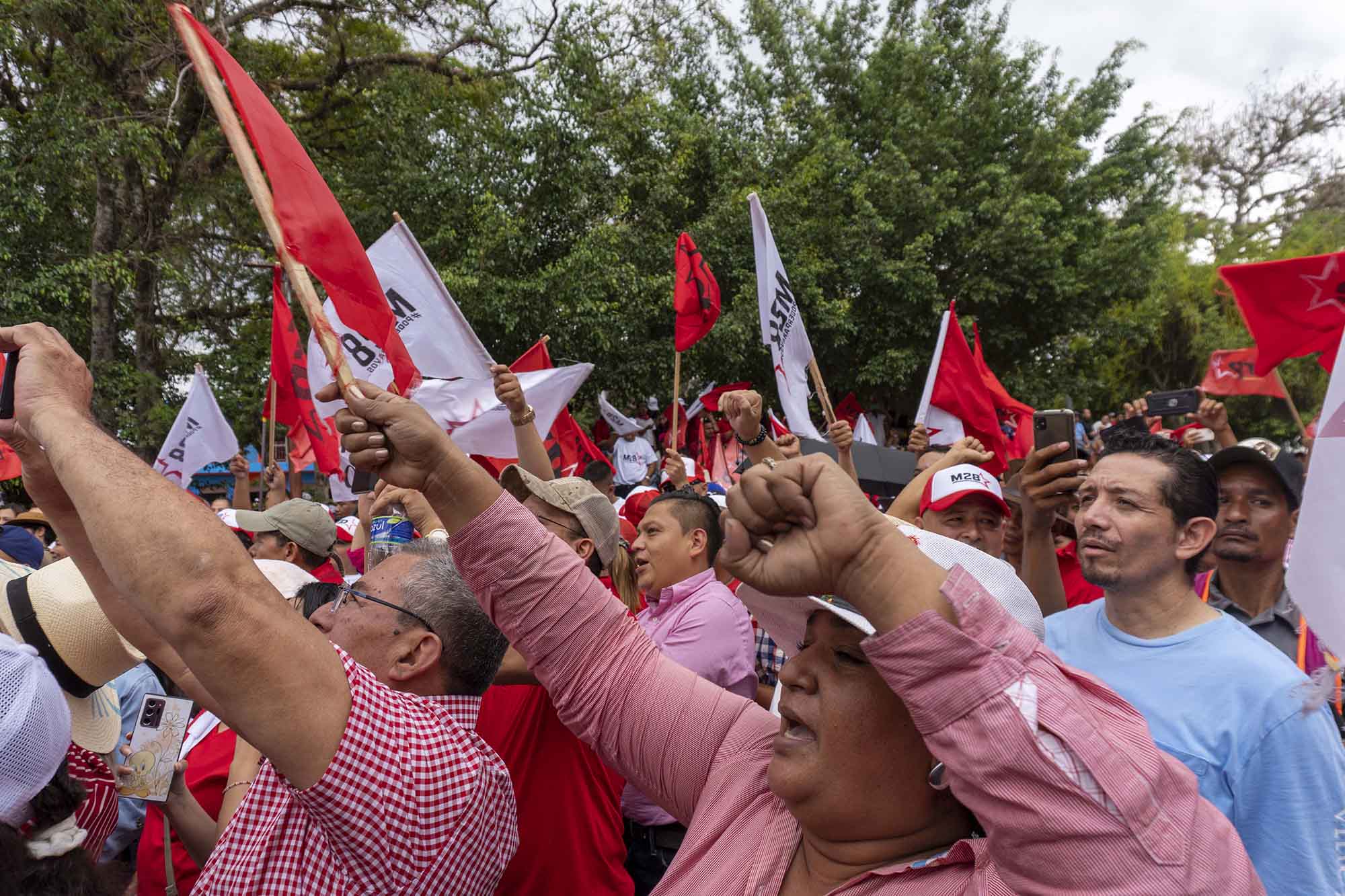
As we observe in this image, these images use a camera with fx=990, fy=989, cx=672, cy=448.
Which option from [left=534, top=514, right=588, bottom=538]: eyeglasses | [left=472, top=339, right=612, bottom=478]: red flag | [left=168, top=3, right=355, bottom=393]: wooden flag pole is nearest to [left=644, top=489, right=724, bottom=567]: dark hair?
[left=534, top=514, right=588, bottom=538]: eyeglasses

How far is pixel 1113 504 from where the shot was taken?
262 cm

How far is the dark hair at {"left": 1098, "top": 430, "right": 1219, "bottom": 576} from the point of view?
8.50 ft

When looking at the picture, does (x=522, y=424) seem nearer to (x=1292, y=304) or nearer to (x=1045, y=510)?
(x=1045, y=510)

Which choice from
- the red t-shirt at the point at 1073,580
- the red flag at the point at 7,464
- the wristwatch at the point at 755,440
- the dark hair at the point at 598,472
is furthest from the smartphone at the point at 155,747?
the red flag at the point at 7,464

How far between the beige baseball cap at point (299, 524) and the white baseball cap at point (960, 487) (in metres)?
2.95

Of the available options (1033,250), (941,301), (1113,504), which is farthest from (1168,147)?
(1113,504)

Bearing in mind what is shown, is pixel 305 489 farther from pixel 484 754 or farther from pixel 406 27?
pixel 484 754

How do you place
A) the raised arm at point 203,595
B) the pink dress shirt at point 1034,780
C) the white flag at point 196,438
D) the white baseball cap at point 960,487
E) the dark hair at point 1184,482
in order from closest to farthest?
1. the pink dress shirt at point 1034,780
2. the raised arm at point 203,595
3. the dark hair at point 1184,482
4. the white baseball cap at point 960,487
5. the white flag at point 196,438

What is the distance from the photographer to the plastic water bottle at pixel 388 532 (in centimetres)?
376

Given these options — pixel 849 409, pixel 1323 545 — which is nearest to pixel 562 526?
pixel 1323 545

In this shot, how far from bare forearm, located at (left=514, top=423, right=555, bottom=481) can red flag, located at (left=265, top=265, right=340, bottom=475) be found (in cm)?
231

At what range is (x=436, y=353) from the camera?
4641 mm

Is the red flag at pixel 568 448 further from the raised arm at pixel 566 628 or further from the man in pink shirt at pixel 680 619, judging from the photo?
the raised arm at pixel 566 628

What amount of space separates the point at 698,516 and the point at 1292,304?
2.52 meters
